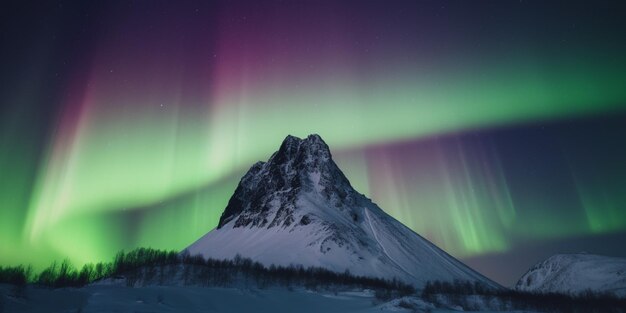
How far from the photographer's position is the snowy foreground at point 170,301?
43719 mm

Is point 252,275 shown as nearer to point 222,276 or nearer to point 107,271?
point 222,276

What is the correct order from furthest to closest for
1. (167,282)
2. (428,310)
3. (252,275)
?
1. (252,275)
2. (167,282)
3. (428,310)

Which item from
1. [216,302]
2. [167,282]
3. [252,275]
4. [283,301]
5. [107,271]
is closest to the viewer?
[216,302]

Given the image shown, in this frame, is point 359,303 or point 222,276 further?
point 222,276

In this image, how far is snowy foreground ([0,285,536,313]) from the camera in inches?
1721

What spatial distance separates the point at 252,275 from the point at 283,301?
79.6m

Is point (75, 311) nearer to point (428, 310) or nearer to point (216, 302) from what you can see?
point (216, 302)

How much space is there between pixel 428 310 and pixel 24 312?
50.5m

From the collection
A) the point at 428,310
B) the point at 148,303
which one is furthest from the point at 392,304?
the point at 148,303

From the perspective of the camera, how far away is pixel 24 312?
41188 mm

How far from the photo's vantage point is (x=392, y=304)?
67.1m

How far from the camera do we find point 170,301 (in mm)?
53000

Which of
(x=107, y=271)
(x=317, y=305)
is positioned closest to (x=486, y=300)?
(x=317, y=305)

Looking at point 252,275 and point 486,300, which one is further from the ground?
point 252,275
